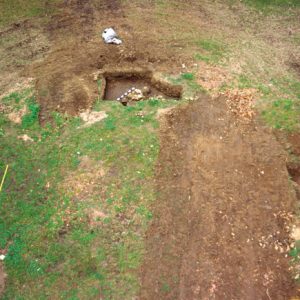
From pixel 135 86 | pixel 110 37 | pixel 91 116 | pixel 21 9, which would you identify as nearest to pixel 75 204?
pixel 91 116

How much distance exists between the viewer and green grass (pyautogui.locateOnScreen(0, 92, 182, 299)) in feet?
34.3

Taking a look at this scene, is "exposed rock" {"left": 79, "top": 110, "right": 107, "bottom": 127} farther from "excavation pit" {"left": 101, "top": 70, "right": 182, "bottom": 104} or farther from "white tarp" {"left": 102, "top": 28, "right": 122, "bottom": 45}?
"white tarp" {"left": 102, "top": 28, "right": 122, "bottom": 45}

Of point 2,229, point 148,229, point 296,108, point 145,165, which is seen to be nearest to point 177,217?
point 148,229

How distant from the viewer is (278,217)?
37.7 feet

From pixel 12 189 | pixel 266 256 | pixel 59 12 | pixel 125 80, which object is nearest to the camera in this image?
pixel 266 256

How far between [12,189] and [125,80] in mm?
A: 6219

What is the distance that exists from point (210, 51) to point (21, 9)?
8.78m

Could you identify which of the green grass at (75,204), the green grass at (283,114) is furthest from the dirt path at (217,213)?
the green grass at (283,114)

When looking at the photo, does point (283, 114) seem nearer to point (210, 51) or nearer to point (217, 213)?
point (210, 51)

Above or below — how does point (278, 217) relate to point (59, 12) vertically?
below

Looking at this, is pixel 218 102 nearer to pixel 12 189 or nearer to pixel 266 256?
pixel 266 256

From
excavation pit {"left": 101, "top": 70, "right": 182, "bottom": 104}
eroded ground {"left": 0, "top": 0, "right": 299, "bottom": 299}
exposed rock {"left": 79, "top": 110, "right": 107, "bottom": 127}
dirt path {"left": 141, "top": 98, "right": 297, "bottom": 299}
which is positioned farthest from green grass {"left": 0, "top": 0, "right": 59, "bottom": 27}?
dirt path {"left": 141, "top": 98, "right": 297, "bottom": 299}

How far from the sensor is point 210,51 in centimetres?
1642

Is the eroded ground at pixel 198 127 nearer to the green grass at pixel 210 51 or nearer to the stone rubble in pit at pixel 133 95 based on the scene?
the green grass at pixel 210 51
